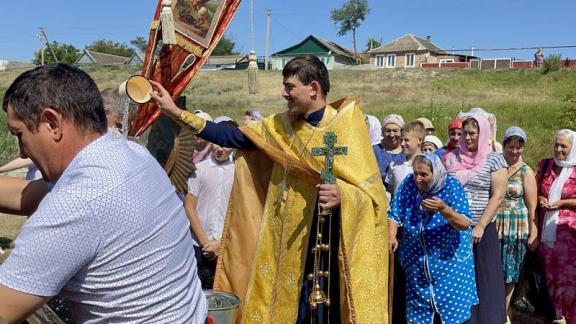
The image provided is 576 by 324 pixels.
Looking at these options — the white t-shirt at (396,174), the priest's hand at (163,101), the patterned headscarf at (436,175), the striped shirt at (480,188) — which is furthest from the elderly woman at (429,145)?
the priest's hand at (163,101)

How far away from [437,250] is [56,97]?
10.5ft

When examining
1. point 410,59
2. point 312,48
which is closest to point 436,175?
point 410,59

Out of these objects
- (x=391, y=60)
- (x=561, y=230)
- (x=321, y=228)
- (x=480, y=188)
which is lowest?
(x=561, y=230)

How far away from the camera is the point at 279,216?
388cm

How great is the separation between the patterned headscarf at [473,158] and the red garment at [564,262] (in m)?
1.11

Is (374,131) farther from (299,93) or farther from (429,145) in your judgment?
(299,93)

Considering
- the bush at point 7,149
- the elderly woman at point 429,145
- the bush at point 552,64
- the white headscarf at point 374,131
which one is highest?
the bush at point 552,64

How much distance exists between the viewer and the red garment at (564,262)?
17.4 feet

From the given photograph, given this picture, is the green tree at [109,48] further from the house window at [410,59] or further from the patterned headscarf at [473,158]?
the patterned headscarf at [473,158]

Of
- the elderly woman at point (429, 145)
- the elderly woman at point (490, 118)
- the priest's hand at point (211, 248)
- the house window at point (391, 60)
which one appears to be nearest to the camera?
the priest's hand at point (211, 248)

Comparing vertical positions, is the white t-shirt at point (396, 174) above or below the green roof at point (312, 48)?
below

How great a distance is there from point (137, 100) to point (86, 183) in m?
1.67

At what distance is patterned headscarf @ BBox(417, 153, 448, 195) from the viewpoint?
4059 mm

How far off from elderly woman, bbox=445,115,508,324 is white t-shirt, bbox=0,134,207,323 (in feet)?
11.1
